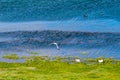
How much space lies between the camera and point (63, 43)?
65.6 m

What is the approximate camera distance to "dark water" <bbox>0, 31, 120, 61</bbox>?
58.8 metres

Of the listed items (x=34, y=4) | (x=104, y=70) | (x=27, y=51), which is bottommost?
(x=34, y=4)

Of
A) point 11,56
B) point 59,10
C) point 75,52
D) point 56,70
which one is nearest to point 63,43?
point 75,52

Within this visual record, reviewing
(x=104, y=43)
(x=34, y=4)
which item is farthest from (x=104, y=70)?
(x=34, y=4)

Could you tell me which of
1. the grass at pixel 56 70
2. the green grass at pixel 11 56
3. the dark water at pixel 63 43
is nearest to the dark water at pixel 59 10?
the dark water at pixel 63 43

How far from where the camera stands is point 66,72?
1838 inches

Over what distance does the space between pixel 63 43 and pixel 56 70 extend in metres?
16.8

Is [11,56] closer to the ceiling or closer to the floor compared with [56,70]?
closer to the floor

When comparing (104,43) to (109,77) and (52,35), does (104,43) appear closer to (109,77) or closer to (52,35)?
(52,35)

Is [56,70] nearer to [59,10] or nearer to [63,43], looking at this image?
[63,43]

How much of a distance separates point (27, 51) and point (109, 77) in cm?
2124

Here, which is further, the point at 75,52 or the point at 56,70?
the point at 75,52

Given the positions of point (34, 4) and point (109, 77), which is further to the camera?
point (34, 4)

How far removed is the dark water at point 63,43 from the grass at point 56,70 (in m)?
3.82
